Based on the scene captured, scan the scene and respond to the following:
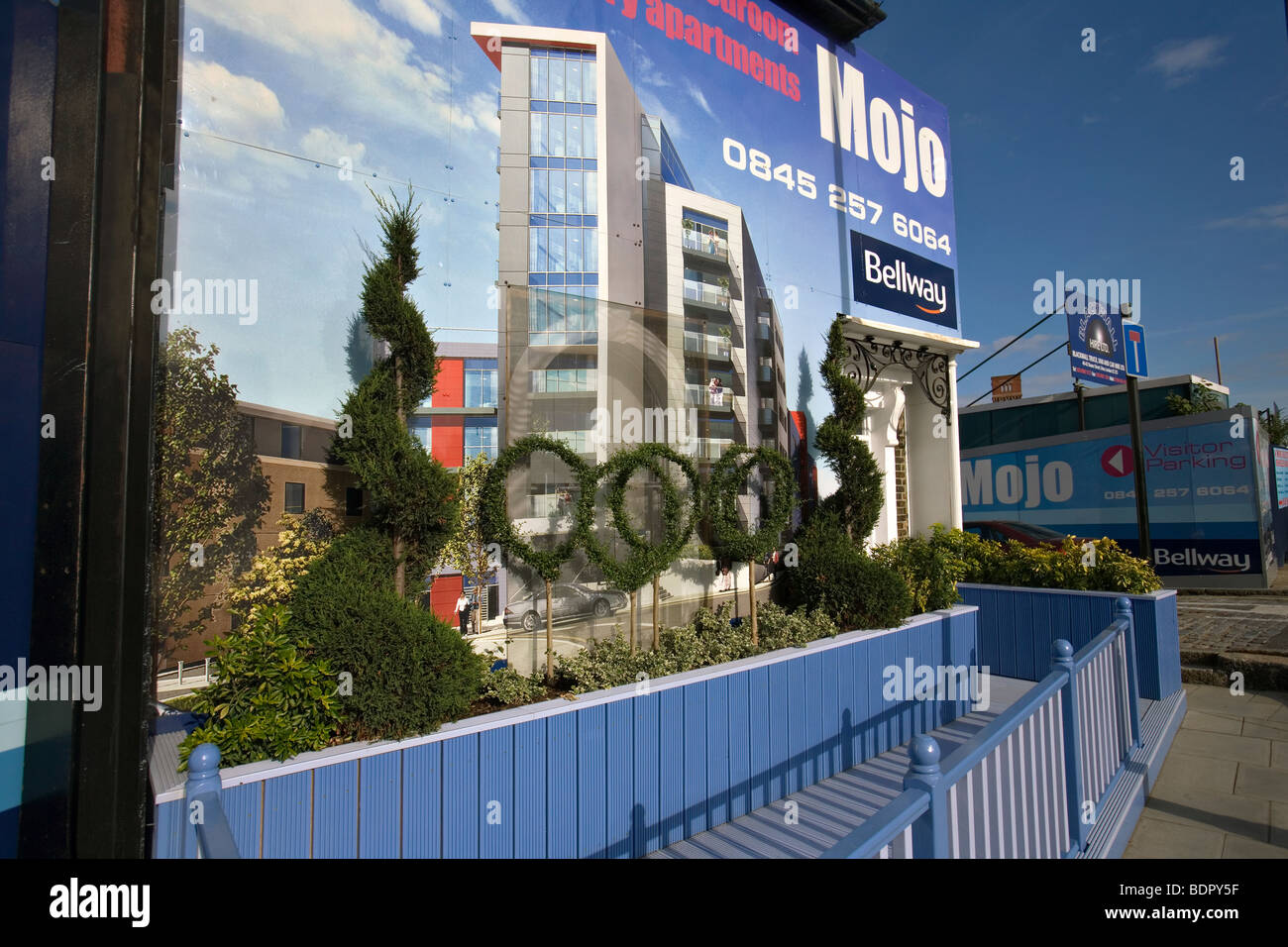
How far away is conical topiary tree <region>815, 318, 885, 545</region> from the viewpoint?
25.2 feet

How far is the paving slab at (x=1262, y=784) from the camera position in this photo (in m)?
4.25

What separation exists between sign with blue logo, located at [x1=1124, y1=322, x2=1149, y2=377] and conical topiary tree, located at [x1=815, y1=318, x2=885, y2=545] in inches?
174

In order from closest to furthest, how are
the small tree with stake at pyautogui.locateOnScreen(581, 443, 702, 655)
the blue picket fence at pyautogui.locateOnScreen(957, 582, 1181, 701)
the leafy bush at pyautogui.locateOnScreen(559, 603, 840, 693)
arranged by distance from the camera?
the leafy bush at pyautogui.locateOnScreen(559, 603, 840, 693), the small tree with stake at pyautogui.locateOnScreen(581, 443, 702, 655), the blue picket fence at pyautogui.locateOnScreen(957, 582, 1181, 701)

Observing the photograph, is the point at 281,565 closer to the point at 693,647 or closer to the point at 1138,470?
the point at 693,647

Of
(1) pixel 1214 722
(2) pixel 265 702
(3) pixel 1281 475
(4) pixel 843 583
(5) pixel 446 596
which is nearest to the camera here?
(2) pixel 265 702

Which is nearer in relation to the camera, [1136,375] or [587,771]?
[587,771]

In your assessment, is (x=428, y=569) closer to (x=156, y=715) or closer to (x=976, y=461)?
(x=156, y=715)

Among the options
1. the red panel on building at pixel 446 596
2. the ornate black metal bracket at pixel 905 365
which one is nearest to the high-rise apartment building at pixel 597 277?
the red panel on building at pixel 446 596

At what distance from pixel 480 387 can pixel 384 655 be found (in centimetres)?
239

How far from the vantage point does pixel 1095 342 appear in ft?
29.4

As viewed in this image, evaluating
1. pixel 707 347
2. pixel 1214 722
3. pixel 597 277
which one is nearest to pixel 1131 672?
pixel 1214 722

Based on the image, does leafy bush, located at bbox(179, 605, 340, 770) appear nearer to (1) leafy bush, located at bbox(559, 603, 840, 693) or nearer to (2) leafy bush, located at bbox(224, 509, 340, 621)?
(2) leafy bush, located at bbox(224, 509, 340, 621)

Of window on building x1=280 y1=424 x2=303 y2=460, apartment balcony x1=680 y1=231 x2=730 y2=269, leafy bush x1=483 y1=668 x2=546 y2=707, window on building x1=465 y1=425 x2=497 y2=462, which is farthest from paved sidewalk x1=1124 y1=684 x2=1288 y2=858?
apartment balcony x1=680 y1=231 x2=730 y2=269

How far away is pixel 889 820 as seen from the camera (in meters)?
1.76
